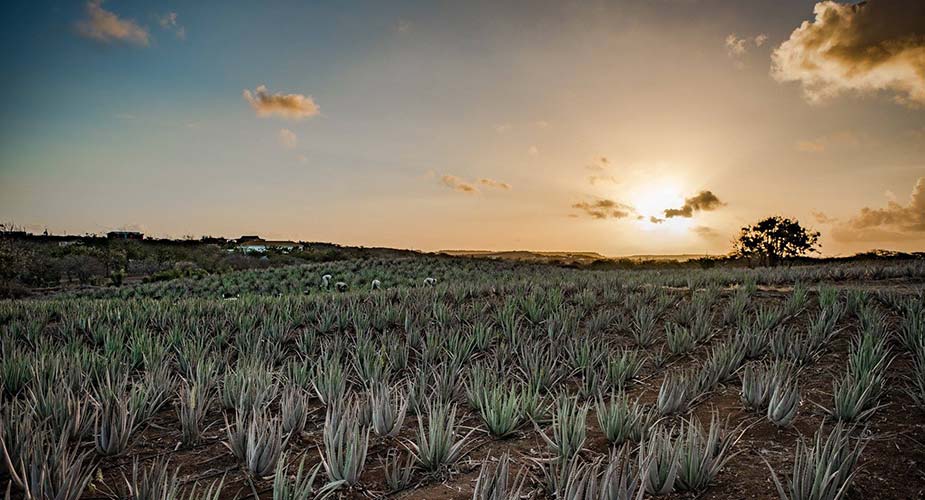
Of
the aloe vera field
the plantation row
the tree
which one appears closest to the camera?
the aloe vera field

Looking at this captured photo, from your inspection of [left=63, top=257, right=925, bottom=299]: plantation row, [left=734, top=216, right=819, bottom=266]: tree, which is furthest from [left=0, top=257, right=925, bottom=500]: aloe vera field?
[left=734, top=216, right=819, bottom=266]: tree

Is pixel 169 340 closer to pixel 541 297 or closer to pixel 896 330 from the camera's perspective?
pixel 541 297

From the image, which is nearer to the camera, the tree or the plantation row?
the plantation row

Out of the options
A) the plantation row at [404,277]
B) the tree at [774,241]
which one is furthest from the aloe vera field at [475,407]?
the tree at [774,241]

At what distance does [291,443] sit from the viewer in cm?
367

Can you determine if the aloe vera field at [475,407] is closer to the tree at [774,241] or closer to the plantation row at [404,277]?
the plantation row at [404,277]

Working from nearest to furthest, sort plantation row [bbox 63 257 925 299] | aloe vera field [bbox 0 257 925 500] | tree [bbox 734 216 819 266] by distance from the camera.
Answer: aloe vera field [bbox 0 257 925 500] → plantation row [bbox 63 257 925 299] → tree [bbox 734 216 819 266]

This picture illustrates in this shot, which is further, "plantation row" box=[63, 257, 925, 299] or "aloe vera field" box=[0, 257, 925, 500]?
"plantation row" box=[63, 257, 925, 299]

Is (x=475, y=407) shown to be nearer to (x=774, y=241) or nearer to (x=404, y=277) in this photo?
(x=404, y=277)

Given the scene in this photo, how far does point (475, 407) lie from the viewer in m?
4.38

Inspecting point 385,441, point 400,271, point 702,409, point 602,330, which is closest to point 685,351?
point 602,330

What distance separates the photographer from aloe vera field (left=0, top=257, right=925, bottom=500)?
2.86m

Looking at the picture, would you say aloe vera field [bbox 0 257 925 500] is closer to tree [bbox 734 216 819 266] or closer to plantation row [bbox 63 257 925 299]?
plantation row [bbox 63 257 925 299]

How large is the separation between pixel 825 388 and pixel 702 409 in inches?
58.8
